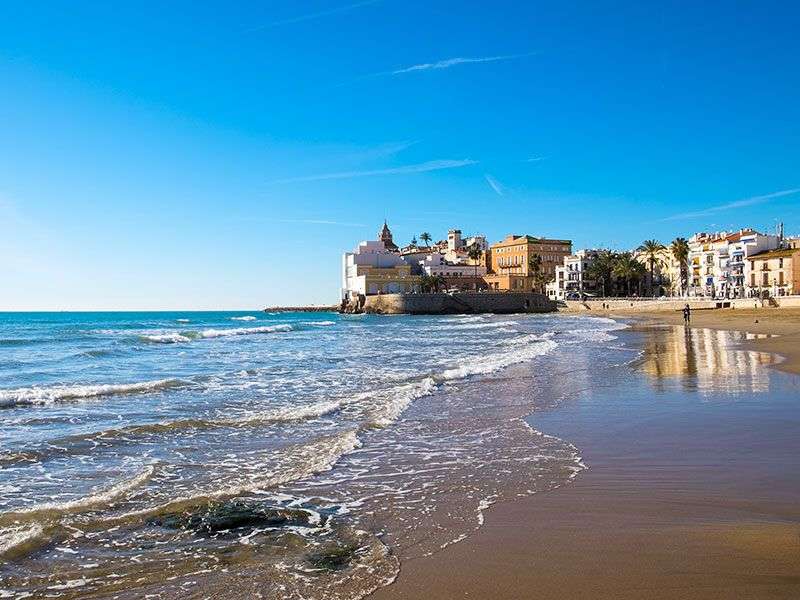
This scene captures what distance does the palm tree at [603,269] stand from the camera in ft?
378

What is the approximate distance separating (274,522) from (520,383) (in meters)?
11.6

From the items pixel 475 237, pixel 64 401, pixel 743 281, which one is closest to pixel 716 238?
pixel 743 281

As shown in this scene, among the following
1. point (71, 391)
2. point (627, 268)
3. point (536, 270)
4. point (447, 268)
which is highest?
point (447, 268)

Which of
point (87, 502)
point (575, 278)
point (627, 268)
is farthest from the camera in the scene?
point (575, 278)

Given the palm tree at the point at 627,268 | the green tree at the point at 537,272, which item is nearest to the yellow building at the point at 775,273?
the palm tree at the point at 627,268

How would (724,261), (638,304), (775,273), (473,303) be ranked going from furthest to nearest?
(473,303) < (724,261) < (638,304) < (775,273)

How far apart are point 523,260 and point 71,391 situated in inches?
4656

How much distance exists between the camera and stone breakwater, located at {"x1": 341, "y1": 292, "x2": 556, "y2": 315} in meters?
113

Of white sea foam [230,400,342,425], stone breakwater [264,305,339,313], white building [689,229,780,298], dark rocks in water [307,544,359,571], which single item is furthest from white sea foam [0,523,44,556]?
stone breakwater [264,305,339,313]

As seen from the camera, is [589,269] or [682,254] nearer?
[682,254]

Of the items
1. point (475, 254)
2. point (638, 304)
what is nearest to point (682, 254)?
point (638, 304)

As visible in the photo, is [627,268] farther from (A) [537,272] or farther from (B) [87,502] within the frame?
(B) [87,502]

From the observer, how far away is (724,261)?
96.4 m

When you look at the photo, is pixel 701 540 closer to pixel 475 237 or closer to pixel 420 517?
pixel 420 517
